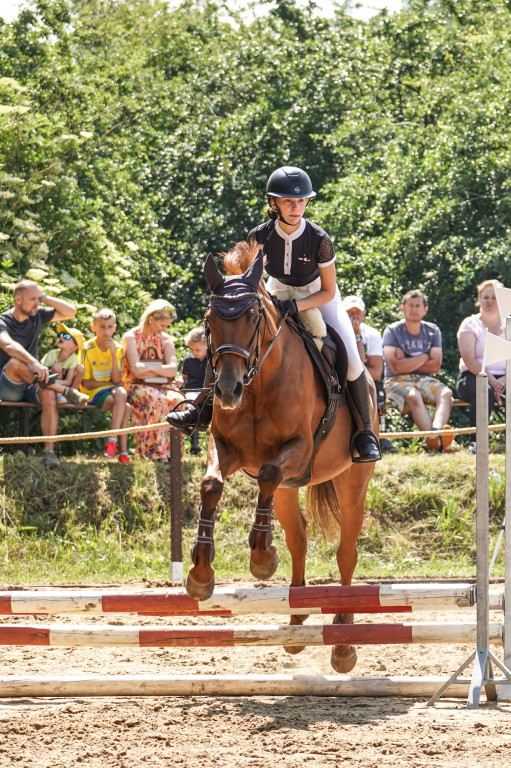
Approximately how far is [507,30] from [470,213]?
5.46 metres

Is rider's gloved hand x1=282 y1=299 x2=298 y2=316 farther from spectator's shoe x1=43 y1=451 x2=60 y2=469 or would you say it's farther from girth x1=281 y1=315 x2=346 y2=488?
spectator's shoe x1=43 y1=451 x2=60 y2=469

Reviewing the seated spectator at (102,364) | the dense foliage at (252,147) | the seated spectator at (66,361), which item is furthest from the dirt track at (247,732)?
the dense foliage at (252,147)

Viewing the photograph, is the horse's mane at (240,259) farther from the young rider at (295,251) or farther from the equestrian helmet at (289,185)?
the equestrian helmet at (289,185)

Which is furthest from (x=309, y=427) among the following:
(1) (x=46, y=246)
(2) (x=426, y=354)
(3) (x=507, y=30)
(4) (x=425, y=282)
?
(3) (x=507, y=30)

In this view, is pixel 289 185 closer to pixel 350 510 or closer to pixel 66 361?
pixel 350 510

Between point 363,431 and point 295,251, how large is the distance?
4.07 ft

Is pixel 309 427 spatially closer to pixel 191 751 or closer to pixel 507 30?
pixel 191 751

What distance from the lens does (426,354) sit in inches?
468

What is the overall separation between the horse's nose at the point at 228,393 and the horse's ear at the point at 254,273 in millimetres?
654

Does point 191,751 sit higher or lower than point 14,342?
lower

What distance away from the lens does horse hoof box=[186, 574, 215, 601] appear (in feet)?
17.6

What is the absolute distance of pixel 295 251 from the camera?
6402mm

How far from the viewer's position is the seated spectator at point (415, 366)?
11719 mm

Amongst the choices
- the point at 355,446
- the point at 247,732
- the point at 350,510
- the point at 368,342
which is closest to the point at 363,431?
the point at 355,446
